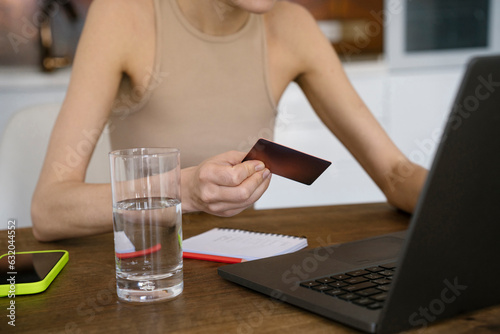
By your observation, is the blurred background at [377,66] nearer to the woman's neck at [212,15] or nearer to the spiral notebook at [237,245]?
the woman's neck at [212,15]

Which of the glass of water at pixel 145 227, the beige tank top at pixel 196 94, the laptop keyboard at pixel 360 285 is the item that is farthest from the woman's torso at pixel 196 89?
the laptop keyboard at pixel 360 285

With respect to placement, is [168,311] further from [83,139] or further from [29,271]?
[83,139]

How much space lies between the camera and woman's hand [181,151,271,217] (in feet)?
2.54

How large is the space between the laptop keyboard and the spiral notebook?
0.62 feet

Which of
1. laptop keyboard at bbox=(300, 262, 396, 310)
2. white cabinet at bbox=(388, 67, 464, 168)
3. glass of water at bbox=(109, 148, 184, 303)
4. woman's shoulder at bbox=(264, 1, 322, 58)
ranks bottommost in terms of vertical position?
white cabinet at bbox=(388, 67, 464, 168)

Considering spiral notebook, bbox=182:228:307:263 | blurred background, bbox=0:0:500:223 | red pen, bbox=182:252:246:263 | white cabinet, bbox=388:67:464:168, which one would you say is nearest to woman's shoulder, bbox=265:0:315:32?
spiral notebook, bbox=182:228:307:263

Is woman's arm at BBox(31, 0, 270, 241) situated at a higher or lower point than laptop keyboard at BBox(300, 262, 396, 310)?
higher

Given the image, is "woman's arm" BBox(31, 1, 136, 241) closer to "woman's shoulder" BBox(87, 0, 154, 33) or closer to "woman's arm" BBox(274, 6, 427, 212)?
"woman's shoulder" BBox(87, 0, 154, 33)

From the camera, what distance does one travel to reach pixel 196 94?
1.46 metres

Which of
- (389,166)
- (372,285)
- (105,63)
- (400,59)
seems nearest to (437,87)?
(400,59)

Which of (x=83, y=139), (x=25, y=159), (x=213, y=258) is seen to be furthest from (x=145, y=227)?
(x=25, y=159)

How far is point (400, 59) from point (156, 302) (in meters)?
3.31

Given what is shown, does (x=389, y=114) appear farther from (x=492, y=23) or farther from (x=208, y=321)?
(x=208, y=321)

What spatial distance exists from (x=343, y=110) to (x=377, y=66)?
223 centimetres
